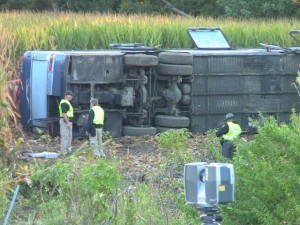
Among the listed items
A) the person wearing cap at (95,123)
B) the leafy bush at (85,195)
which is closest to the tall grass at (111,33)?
the person wearing cap at (95,123)

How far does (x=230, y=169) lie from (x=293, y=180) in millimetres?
1822

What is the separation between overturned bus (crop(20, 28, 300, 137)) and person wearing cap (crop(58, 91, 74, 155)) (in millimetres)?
1116

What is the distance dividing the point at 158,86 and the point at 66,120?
10.5 ft

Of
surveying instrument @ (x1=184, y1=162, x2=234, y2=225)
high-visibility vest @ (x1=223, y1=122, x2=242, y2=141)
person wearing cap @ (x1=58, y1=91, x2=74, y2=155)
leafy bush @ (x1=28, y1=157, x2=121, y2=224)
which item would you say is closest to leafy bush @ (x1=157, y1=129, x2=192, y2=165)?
high-visibility vest @ (x1=223, y1=122, x2=242, y2=141)

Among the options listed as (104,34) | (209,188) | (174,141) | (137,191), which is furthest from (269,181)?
(104,34)

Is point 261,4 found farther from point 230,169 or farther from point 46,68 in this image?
point 230,169

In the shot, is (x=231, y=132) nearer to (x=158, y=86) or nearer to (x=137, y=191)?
(x=158, y=86)

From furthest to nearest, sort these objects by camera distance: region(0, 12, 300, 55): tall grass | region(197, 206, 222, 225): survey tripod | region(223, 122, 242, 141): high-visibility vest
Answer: region(0, 12, 300, 55): tall grass
region(223, 122, 242, 141): high-visibility vest
region(197, 206, 222, 225): survey tripod

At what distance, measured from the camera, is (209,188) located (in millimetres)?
6871

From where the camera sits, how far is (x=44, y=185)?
1047 cm

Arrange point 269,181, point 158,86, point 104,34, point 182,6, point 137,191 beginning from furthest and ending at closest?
point 182,6 < point 104,34 < point 158,86 < point 137,191 < point 269,181

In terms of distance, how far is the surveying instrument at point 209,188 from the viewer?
22.4 feet

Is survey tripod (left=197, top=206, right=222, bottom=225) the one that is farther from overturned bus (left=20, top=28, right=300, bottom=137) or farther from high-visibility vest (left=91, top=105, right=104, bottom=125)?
overturned bus (left=20, top=28, right=300, bottom=137)

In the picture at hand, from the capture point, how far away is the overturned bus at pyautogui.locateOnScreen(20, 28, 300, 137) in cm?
2038
